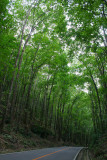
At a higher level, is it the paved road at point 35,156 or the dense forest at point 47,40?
the dense forest at point 47,40

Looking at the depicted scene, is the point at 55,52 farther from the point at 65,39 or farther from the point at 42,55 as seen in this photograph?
the point at 65,39

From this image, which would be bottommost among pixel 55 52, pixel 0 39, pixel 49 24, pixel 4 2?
pixel 0 39

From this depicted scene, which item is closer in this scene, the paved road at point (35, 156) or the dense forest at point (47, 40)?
the paved road at point (35, 156)

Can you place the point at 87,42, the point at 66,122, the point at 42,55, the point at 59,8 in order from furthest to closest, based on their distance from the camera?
the point at 66,122 → the point at 42,55 → the point at 59,8 → the point at 87,42

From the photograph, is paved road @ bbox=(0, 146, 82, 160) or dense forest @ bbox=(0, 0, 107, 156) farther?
dense forest @ bbox=(0, 0, 107, 156)

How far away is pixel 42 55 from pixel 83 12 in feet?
31.2

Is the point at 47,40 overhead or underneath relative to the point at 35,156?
overhead

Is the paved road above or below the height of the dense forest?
below

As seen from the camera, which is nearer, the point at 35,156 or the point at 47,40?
the point at 35,156

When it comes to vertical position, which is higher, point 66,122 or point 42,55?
point 42,55

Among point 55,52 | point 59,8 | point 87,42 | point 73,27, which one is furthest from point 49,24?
point 87,42

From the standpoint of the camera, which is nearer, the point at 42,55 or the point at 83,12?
the point at 83,12

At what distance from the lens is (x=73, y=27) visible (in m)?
10.8

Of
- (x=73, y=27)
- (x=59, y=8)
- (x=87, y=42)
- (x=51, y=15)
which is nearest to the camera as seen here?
(x=87, y=42)
